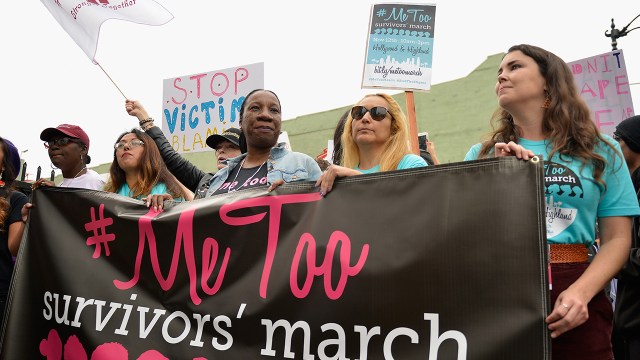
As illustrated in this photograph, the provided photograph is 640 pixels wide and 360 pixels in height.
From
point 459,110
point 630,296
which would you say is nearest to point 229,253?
point 630,296

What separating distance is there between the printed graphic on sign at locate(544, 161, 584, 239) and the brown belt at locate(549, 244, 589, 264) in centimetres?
5

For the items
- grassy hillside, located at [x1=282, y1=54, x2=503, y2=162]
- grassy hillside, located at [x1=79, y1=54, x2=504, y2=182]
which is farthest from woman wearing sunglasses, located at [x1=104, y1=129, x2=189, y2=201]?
grassy hillside, located at [x1=79, y1=54, x2=504, y2=182]

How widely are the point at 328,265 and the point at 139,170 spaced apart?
214 cm

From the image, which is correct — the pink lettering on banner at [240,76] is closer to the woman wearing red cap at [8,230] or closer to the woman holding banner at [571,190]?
the woman wearing red cap at [8,230]

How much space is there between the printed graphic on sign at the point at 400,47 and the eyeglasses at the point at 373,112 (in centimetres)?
252

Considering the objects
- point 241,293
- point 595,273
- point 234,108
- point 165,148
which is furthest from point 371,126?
point 234,108

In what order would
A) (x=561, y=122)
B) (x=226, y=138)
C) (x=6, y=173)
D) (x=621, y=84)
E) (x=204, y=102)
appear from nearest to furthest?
(x=561, y=122)
(x=6, y=173)
(x=226, y=138)
(x=621, y=84)
(x=204, y=102)

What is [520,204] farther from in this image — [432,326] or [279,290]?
[279,290]

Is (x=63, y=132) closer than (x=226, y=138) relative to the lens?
Yes

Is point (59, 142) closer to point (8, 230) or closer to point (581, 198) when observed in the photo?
point (8, 230)

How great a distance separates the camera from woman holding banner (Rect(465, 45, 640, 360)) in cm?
203

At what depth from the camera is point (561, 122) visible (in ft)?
7.52

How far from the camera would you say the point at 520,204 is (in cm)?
199

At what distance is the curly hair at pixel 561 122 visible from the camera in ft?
7.24
